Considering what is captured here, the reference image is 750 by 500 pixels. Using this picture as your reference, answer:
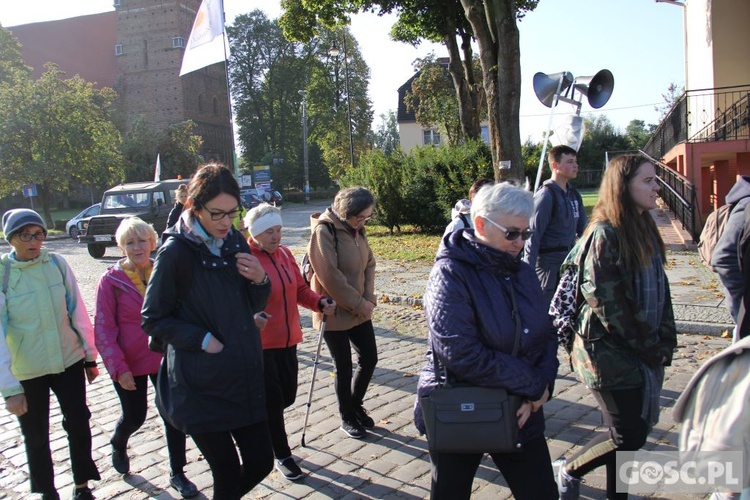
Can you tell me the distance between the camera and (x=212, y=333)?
291 centimetres

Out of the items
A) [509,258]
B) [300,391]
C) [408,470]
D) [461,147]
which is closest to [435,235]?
[461,147]

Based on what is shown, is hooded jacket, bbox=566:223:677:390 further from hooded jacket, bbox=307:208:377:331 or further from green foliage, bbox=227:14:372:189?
green foliage, bbox=227:14:372:189

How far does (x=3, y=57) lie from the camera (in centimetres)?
4950

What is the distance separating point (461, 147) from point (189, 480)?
15.3 m

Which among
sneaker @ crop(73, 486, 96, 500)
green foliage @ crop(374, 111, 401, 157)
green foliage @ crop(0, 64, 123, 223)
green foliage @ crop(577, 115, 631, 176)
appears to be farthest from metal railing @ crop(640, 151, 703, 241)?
green foliage @ crop(374, 111, 401, 157)

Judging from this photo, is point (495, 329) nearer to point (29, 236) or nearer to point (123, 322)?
point (123, 322)

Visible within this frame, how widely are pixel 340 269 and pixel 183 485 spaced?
72.8 inches

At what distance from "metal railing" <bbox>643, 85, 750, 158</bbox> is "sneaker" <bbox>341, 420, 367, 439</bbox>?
13523 mm

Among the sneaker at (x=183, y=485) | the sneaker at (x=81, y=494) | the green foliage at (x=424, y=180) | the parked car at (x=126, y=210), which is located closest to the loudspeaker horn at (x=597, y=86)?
the sneaker at (x=183, y=485)

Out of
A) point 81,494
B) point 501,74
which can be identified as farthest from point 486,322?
point 501,74

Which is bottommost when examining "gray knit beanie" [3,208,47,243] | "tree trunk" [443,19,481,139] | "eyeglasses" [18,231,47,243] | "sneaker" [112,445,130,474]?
"sneaker" [112,445,130,474]

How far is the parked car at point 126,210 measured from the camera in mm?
20250

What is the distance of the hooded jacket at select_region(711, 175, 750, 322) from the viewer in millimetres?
3662

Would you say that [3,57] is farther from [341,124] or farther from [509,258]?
[509,258]
